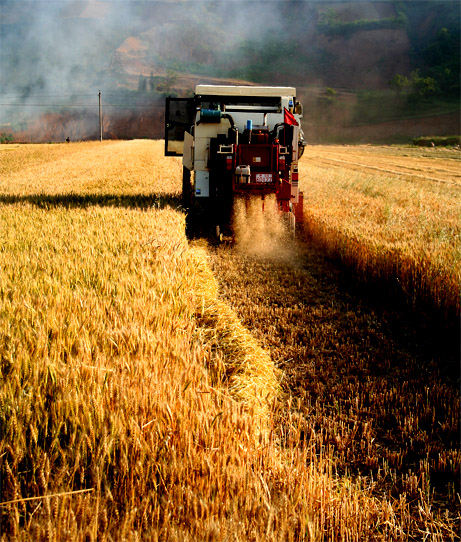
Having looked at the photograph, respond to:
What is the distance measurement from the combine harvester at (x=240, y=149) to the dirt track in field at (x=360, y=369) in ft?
6.39

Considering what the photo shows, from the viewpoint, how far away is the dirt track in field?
2846mm

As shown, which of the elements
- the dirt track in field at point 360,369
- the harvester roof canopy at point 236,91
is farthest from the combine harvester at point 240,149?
the dirt track in field at point 360,369

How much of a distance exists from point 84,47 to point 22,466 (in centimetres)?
15721

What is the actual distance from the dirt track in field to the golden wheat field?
19 mm

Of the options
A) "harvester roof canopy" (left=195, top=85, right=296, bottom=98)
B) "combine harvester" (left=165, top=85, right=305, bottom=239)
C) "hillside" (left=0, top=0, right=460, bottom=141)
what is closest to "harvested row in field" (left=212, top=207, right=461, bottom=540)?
"combine harvester" (left=165, top=85, right=305, bottom=239)

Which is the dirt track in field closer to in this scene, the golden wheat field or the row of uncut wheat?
the golden wheat field

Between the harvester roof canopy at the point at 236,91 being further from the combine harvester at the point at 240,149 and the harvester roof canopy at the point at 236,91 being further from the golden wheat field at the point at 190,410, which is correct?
the golden wheat field at the point at 190,410

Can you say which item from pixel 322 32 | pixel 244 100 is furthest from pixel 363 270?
pixel 322 32

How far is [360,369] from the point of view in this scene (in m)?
3.89

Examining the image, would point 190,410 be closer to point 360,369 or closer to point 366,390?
point 366,390

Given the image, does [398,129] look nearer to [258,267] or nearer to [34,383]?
[258,267]

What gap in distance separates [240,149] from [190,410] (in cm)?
624

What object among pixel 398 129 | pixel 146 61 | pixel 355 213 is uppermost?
pixel 146 61

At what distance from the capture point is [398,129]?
210 ft
